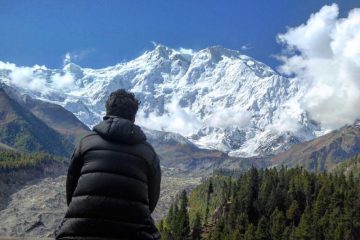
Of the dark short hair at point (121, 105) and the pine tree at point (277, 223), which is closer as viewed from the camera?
the dark short hair at point (121, 105)

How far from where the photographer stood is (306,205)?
199 m

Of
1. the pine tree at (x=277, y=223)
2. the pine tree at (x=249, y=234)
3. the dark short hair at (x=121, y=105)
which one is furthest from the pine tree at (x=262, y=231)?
the dark short hair at (x=121, y=105)

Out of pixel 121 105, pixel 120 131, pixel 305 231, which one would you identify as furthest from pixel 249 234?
pixel 120 131

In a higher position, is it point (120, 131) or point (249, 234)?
point (120, 131)

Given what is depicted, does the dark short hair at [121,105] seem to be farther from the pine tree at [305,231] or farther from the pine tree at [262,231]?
the pine tree at [262,231]

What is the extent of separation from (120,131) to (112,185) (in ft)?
3.82

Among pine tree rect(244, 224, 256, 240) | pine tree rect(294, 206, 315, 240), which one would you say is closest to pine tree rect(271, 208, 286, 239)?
pine tree rect(294, 206, 315, 240)

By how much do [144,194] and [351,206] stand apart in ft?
611

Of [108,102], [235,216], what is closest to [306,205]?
[235,216]

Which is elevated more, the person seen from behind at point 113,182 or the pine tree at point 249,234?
the person seen from behind at point 113,182

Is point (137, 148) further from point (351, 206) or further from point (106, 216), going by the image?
point (351, 206)

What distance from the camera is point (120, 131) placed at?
458 inches

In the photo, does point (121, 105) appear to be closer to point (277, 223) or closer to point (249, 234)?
point (249, 234)

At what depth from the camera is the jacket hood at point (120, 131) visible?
11.6 meters
